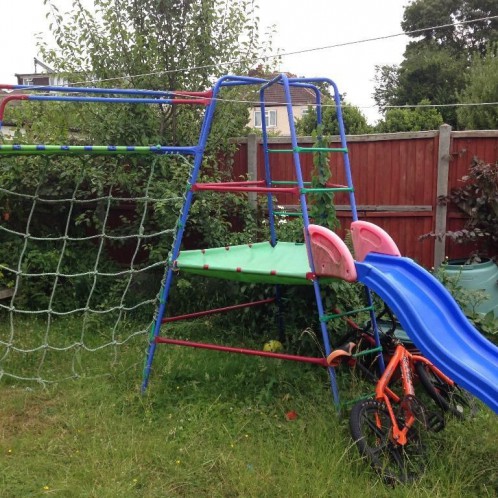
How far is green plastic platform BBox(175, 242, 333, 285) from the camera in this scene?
10.8 ft

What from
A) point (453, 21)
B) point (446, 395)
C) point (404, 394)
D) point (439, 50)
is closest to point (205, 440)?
point (404, 394)

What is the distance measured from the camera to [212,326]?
195 inches

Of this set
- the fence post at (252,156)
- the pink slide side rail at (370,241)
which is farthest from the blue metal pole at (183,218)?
the fence post at (252,156)

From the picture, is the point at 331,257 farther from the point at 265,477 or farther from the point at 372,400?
the point at 265,477

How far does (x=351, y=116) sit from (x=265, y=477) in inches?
647

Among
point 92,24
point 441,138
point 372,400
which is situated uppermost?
point 92,24

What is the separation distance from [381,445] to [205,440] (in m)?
0.93

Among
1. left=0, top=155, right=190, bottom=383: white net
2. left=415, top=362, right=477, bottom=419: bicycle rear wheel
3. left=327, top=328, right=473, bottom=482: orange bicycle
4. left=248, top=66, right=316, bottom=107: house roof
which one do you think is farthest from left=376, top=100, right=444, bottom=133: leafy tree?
left=327, top=328, right=473, bottom=482: orange bicycle

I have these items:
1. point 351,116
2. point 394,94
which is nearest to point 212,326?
point 351,116

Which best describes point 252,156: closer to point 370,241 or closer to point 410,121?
point 370,241

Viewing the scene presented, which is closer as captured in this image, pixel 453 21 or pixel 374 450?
pixel 374 450

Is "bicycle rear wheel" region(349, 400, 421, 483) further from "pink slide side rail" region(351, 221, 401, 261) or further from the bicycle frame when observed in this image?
"pink slide side rail" region(351, 221, 401, 261)

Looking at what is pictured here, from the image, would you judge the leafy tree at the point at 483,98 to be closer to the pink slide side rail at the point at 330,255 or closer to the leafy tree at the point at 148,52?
the leafy tree at the point at 148,52

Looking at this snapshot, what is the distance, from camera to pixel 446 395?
3.38m
